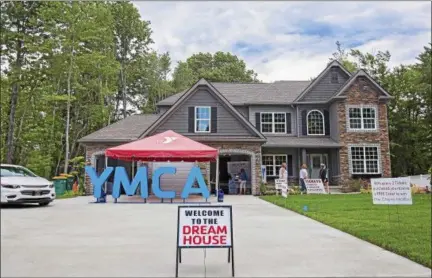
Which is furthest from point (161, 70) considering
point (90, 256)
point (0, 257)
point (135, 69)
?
point (0, 257)

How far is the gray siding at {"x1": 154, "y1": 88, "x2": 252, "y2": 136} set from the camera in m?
19.5

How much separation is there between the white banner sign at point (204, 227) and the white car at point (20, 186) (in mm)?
1734

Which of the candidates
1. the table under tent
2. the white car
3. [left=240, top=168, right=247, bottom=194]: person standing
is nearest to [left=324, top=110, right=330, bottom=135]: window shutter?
[left=240, top=168, right=247, bottom=194]: person standing

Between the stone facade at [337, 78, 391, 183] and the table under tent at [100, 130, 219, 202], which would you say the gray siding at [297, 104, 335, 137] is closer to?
the stone facade at [337, 78, 391, 183]

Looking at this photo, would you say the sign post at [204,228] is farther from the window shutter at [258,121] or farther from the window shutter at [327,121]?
the window shutter at [327,121]

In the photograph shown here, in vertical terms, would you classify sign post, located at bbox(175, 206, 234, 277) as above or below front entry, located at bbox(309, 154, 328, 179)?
below

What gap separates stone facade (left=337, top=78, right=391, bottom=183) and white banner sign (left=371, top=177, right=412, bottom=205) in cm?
1330

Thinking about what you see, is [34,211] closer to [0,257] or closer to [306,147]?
[0,257]

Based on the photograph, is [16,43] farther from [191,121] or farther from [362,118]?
[362,118]

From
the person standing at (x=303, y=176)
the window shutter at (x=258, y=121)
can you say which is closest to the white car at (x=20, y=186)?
the person standing at (x=303, y=176)

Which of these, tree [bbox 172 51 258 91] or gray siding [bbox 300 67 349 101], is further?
tree [bbox 172 51 258 91]

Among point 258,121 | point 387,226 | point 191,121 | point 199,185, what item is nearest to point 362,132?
point 258,121

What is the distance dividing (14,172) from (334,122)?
21217mm

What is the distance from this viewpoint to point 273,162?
73.2 feet
